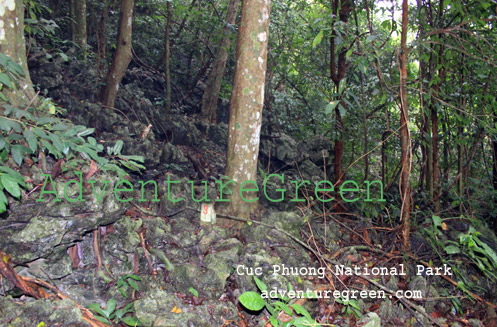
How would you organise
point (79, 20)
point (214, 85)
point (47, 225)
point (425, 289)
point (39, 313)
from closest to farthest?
1. point (39, 313)
2. point (47, 225)
3. point (425, 289)
4. point (79, 20)
5. point (214, 85)

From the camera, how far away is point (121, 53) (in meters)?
5.83

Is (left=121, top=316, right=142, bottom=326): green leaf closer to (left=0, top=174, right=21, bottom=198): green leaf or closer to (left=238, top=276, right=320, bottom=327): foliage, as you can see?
(left=238, top=276, right=320, bottom=327): foliage

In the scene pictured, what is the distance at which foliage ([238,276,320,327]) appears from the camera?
2117 millimetres

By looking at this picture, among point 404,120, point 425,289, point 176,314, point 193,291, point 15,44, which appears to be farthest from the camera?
point 404,120

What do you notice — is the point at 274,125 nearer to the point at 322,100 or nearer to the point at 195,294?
the point at 322,100

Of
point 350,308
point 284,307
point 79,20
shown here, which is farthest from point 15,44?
point 79,20

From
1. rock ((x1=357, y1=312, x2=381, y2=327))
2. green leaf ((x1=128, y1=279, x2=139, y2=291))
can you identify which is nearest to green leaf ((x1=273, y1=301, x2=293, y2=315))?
rock ((x1=357, y1=312, x2=381, y2=327))

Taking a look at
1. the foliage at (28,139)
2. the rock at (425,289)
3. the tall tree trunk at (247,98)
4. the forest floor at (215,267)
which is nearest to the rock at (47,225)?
the forest floor at (215,267)

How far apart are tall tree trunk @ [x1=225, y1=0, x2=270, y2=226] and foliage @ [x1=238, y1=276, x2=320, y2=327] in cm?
132

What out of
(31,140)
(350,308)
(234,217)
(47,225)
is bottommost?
(350,308)

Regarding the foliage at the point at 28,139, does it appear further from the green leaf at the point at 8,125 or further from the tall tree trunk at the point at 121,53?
the tall tree trunk at the point at 121,53

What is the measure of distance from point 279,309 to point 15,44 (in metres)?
2.84

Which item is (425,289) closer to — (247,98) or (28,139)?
(247,98)

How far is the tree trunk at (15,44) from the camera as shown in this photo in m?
2.80
